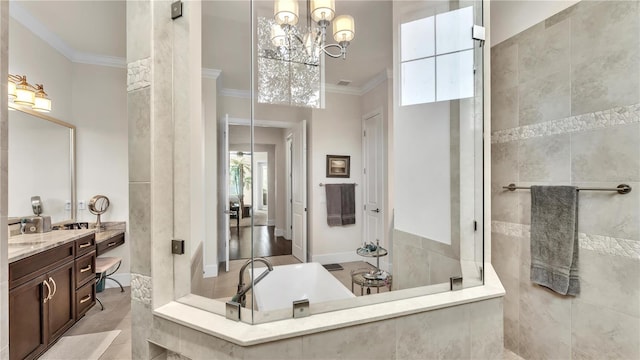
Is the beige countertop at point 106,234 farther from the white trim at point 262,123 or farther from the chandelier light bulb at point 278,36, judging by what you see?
the chandelier light bulb at point 278,36

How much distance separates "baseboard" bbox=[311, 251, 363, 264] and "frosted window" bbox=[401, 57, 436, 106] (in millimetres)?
1079

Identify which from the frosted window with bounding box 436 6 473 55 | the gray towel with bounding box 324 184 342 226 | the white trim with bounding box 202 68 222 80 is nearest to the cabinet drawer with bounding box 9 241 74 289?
the white trim with bounding box 202 68 222 80

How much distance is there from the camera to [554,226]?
1.84 m

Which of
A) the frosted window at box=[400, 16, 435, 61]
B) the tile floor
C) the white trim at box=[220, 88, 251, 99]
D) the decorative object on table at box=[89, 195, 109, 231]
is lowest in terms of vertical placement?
the tile floor

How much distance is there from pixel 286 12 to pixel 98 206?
3.24 metres

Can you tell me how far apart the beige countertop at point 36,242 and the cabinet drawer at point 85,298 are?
51cm

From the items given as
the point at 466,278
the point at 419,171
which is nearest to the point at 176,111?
the point at 419,171

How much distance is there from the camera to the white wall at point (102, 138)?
11.1ft

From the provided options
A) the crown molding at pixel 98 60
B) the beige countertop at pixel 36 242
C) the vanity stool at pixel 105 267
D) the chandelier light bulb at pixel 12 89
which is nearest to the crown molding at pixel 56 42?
the crown molding at pixel 98 60

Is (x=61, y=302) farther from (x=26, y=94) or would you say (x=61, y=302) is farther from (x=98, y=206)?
(x=26, y=94)

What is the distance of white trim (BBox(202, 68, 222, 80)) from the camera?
164 centimetres

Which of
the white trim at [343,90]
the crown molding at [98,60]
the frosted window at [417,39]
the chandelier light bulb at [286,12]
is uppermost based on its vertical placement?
the crown molding at [98,60]

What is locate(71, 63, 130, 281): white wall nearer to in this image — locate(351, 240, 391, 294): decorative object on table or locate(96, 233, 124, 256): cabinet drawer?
locate(96, 233, 124, 256): cabinet drawer

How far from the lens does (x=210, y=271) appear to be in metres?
1.47
